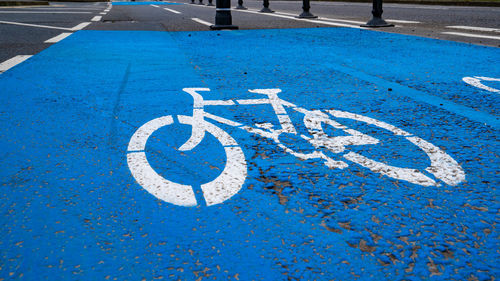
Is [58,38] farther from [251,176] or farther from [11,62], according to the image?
[251,176]

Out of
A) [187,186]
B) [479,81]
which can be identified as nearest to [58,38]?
[479,81]

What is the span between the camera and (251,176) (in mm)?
2199

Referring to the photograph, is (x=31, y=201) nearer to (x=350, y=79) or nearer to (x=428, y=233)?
(x=428, y=233)

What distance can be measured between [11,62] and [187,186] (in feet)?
14.7

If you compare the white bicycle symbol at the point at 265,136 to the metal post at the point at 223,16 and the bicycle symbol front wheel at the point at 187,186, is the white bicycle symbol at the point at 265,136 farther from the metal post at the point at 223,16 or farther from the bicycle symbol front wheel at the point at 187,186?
the metal post at the point at 223,16

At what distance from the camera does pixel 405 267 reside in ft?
4.89

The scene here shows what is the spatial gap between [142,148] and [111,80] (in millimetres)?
2076

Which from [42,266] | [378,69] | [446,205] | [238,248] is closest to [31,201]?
[42,266]

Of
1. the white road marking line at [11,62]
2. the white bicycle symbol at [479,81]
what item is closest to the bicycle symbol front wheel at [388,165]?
the white bicycle symbol at [479,81]

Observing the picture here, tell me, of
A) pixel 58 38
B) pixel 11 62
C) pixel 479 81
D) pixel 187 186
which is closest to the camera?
pixel 187 186

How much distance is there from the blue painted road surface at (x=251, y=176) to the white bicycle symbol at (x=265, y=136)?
12mm

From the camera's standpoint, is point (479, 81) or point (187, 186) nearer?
point (187, 186)

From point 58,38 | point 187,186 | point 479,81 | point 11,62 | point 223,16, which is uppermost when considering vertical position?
point 223,16

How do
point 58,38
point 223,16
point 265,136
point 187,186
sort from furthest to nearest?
point 223,16
point 58,38
point 265,136
point 187,186
